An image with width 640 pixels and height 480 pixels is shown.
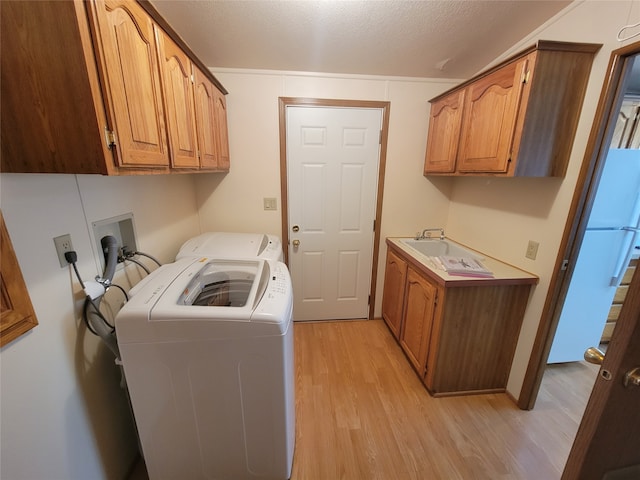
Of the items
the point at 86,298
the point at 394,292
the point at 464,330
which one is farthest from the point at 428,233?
the point at 86,298

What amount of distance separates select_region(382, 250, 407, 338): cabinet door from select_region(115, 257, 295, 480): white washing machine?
50.6 inches

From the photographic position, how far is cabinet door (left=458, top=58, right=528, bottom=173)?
135 centimetres

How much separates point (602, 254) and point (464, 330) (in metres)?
1.12

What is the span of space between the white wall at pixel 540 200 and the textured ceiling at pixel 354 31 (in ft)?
0.48

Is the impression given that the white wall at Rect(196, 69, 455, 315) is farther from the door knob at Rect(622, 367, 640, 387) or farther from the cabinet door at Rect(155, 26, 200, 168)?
the door knob at Rect(622, 367, 640, 387)

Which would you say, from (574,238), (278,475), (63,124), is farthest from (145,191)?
(574,238)

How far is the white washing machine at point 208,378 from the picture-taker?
0.96m

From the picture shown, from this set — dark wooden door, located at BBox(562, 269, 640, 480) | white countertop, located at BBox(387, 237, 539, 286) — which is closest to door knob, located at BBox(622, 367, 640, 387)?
dark wooden door, located at BBox(562, 269, 640, 480)

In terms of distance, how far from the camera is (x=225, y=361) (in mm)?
1002

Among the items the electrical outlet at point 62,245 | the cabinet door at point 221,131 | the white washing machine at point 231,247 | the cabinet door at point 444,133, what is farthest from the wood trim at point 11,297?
the cabinet door at point 444,133

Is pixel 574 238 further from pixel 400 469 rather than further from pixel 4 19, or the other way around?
pixel 4 19

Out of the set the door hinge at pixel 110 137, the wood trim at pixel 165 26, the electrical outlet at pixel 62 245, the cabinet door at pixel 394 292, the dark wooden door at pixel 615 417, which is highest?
the wood trim at pixel 165 26

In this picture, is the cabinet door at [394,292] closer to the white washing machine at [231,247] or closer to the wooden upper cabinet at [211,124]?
the white washing machine at [231,247]

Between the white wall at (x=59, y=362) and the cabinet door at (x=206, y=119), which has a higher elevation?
the cabinet door at (x=206, y=119)
